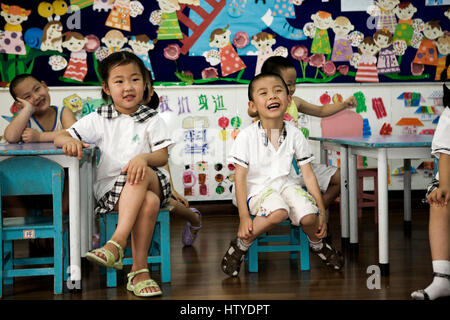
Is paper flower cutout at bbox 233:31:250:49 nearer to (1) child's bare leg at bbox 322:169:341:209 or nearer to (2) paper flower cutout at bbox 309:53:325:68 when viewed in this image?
(2) paper flower cutout at bbox 309:53:325:68

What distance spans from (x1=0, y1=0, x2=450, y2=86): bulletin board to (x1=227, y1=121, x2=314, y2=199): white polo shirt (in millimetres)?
1732

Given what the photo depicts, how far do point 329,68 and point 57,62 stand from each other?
6.95 feet

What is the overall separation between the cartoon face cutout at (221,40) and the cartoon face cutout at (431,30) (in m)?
1.59

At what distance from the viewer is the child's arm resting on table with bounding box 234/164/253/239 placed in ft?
6.19

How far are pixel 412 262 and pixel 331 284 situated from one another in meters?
0.53

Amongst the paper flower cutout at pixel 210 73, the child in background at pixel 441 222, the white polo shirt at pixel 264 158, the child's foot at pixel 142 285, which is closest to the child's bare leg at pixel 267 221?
the white polo shirt at pixel 264 158

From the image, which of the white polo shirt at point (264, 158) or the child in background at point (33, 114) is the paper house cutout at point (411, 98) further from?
the child in background at point (33, 114)

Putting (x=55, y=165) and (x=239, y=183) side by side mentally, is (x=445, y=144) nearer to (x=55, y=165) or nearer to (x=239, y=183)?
(x=239, y=183)

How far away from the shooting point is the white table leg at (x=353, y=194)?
2314 millimetres

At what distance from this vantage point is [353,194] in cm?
231

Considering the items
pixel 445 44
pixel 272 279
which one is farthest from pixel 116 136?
pixel 445 44

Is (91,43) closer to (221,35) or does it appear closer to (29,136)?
(221,35)
